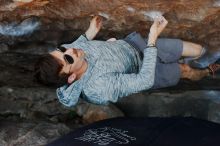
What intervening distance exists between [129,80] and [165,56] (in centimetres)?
51

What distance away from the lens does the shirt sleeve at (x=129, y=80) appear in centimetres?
313

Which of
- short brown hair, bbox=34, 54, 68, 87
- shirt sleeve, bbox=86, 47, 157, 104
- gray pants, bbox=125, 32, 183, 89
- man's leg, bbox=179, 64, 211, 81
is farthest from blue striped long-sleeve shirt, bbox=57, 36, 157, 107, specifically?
man's leg, bbox=179, 64, 211, 81

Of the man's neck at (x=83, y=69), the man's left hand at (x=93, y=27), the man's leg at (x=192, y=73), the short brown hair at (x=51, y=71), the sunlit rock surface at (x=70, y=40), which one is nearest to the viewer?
the short brown hair at (x=51, y=71)

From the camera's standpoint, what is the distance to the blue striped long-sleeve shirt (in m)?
3.15

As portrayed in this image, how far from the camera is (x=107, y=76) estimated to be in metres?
3.16

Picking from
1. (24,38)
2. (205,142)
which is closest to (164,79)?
(205,142)

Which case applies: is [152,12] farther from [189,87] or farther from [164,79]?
[189,87]

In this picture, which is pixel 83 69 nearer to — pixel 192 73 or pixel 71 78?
pixel 71 78

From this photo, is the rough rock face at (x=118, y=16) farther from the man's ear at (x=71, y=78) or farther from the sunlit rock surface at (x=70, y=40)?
the man's ear at (x=71, y=78)

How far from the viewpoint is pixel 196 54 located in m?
3.79

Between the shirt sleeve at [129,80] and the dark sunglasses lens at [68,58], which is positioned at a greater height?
the dark sunglasses lens at [68,58]

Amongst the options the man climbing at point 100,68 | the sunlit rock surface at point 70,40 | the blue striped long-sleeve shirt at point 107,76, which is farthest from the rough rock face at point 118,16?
the blue striped long-sleeve shirt at point 107,76

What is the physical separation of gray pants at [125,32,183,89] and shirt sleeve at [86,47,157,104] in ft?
1.19

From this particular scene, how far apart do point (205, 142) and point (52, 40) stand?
167 cm
